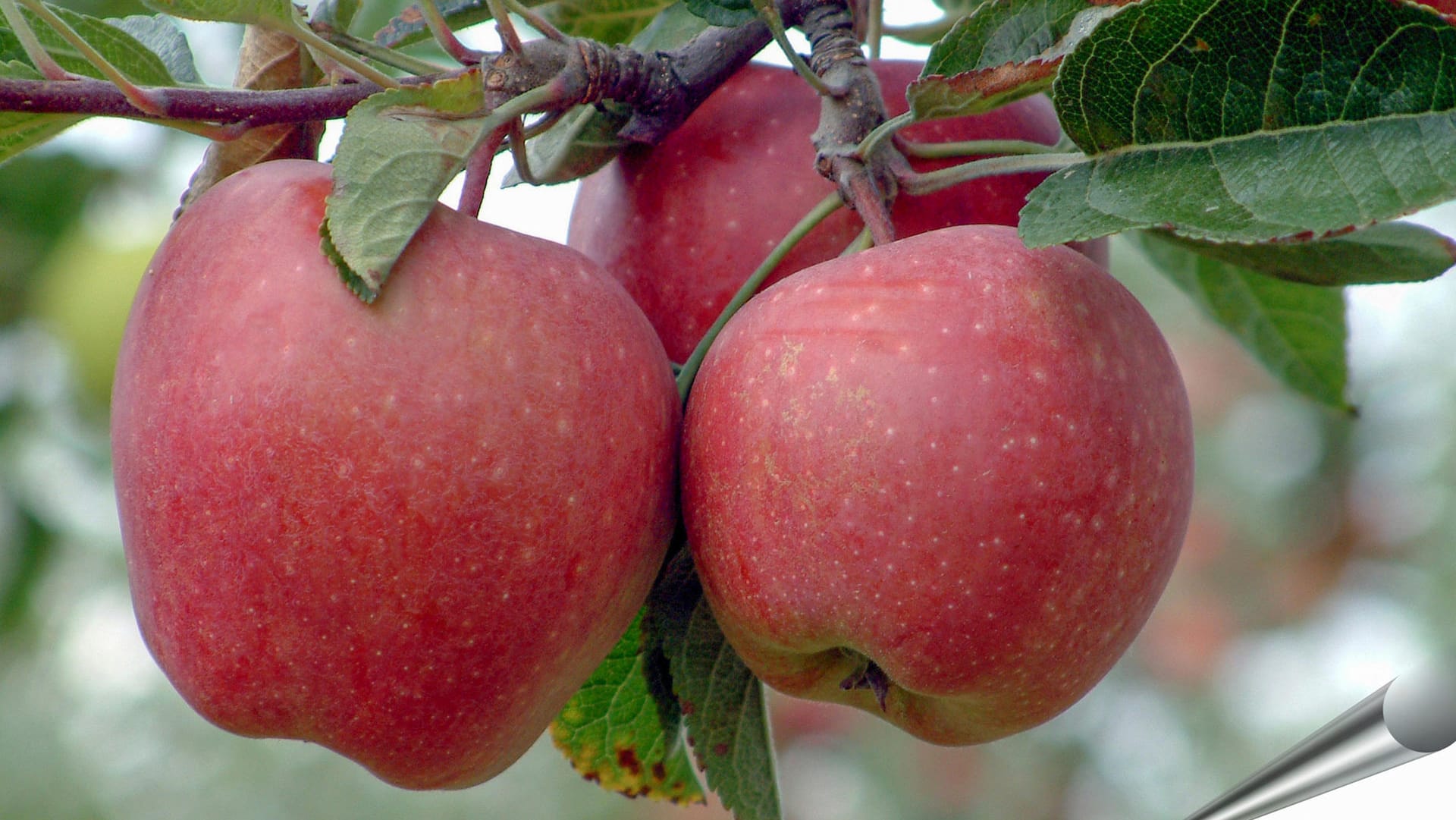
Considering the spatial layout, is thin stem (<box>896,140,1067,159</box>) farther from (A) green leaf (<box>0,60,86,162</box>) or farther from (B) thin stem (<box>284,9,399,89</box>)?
(A) green leaf (<box>0,60,86,162</box>)

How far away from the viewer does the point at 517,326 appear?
55cm

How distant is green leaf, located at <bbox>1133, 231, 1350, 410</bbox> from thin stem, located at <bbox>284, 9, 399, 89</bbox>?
0.58 metres

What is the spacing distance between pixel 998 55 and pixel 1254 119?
0.43 ft

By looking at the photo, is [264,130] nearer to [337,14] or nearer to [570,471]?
[337,14]

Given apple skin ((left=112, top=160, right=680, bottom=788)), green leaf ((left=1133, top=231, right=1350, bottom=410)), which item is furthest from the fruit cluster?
green leaf ((left=1133, top=231, right=1350, bottom=410))

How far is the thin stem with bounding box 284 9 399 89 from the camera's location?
577 mm

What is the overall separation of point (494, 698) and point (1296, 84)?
42 cm

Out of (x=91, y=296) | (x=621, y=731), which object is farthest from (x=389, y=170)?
(x=91, y=296)

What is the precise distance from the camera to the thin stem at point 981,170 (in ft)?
1.98

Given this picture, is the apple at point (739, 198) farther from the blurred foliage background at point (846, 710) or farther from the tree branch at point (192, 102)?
the blurred foliage background at point (846, 710)

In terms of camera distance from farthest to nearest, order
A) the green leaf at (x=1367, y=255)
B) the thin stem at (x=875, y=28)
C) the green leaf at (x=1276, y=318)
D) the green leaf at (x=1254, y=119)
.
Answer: the green leaf at (x=1276, y=318) < the thin stem at (x=875, y=28) < the green leaf at (x=1367, y=255) < the green leaf at (x=1254, y=119)

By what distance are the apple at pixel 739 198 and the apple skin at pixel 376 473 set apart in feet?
0.41

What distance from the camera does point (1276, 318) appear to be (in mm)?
965

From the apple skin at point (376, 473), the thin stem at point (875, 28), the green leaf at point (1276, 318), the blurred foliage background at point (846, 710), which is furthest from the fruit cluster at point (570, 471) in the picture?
the blurred foliage background at point (846, 710)
